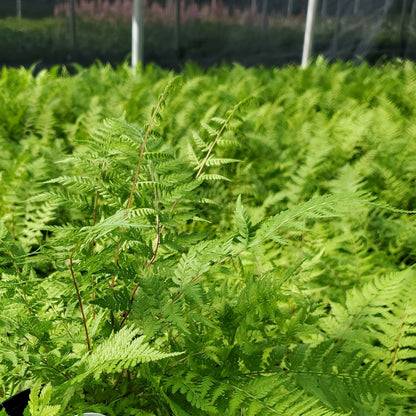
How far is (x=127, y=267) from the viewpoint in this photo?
2.99 feet

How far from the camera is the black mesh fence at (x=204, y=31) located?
5277 mm

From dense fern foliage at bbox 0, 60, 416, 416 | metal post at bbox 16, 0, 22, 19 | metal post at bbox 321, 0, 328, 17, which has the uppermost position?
metal post at bbox 321, 0, 328, 17

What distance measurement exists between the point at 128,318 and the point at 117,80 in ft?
10.1

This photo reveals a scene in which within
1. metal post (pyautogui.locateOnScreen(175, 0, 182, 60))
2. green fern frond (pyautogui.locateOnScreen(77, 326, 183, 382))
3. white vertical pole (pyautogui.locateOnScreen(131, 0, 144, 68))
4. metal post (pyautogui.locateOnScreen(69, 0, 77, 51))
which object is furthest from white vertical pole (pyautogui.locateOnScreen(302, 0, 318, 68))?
green fern frond (pyautogui.locateOnScreen(77, 326, 183, 382))

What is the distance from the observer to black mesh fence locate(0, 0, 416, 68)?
5.28 m

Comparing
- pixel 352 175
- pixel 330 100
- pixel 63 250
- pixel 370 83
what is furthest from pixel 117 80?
pixel 63 250

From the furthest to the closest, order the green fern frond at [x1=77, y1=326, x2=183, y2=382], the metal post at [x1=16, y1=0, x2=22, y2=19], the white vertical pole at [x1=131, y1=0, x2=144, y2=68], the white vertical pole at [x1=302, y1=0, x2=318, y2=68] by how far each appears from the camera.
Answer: the white vertical pole at [x1=302, y1=0, x2=318, y2=68] → the metal post at [x1=16, y1=0, x2=22, y2=19] → the white vertical pole at [x1=131, y1=0, x2=144, y2=68] → the green fern frond at [x1=77, y1=326, x2=183, y2=382]

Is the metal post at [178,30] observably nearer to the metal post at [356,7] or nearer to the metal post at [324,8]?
the metal post at [324,8]

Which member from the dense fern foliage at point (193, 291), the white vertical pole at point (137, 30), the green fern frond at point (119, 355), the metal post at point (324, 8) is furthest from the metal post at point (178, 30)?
the green fern frond at point (119, 355)

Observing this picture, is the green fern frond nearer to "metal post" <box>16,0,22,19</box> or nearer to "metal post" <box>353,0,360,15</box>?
"metal post" <box>16,0,22,19</box>

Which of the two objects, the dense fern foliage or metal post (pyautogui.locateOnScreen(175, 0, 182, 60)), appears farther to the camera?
metal post (pyautogui.locateOnScreen(175, 0, 182, 60))

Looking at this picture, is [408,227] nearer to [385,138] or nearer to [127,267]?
[385,138]

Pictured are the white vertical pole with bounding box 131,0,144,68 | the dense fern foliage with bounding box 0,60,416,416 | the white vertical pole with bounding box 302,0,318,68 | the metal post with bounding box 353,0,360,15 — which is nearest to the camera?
the dense fern foliage with bounding box 0,60,416,416

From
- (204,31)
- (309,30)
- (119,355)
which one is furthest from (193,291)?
(204,31)
